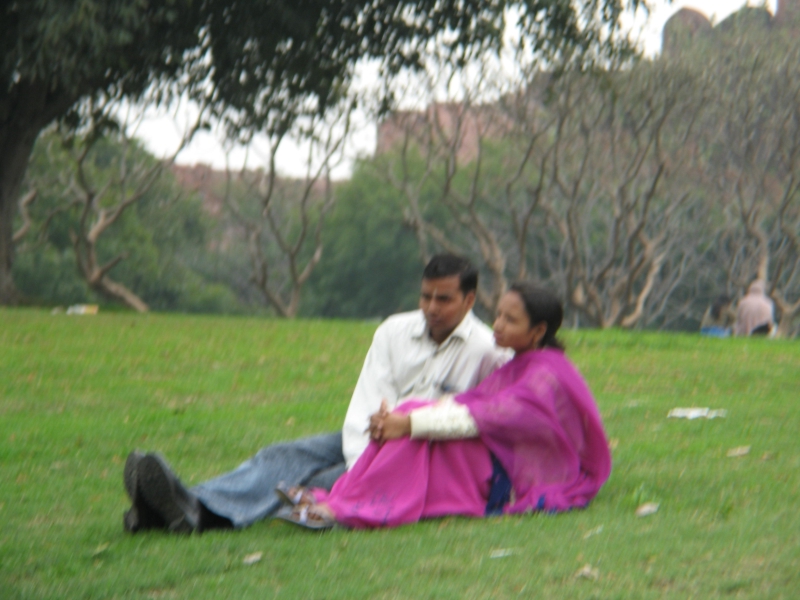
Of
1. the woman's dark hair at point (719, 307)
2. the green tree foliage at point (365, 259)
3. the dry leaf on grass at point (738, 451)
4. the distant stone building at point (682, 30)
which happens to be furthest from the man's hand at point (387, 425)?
the green tree foliage at point (365, 259)

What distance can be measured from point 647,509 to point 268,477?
1824 millimetres

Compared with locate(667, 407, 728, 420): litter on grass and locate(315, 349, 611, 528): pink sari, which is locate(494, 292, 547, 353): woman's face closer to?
locate(315, 349, 611, 528): pink sari

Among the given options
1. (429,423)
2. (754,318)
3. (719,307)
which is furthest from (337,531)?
(719,307)

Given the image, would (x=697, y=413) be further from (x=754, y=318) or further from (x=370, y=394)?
(x=754, y=318)

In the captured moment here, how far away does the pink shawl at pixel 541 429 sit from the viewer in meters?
5.10

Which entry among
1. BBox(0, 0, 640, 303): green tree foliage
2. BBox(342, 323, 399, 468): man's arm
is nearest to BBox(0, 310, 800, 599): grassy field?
BBox(342, 323, 399, 468): man's arm

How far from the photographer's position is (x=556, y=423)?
518cm

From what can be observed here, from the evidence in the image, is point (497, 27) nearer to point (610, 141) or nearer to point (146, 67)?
point (146, 67)

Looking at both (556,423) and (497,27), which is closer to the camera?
(556,423)

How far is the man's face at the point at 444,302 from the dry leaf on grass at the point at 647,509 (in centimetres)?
126

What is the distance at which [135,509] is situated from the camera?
4980mm

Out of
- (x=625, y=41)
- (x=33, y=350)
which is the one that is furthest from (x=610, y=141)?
(x=33, y=350)

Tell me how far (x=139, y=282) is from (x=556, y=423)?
4125 cm

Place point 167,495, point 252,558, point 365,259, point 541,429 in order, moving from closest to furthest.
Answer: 1. point 252,558
2. point 167,495
3. point 541,429
4. point 365,259
